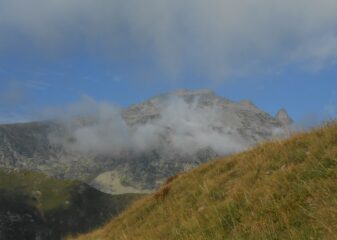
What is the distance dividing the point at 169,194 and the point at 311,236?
12789 millimetres

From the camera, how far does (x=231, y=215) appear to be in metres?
10.9

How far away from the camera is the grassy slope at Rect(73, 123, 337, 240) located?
8.91m

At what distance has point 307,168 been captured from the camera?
37.0 ft

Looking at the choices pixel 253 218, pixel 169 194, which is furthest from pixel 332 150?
pixel 169 194

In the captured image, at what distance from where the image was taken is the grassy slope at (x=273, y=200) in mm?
8914

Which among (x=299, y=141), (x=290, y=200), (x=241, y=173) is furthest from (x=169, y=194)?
(x=290, y=200)

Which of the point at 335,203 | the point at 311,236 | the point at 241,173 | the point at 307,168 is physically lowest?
the point at 311,236

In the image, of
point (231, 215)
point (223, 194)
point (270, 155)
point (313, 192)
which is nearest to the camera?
point (313, 192)

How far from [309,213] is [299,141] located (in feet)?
22.5

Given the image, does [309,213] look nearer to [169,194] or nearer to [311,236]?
[311,236]

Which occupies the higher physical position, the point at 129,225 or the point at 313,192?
the point at 129,225

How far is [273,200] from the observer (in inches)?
399

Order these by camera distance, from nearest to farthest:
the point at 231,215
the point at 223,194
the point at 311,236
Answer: the point at 311,236 < the point at 231,215 < the point at 223,194

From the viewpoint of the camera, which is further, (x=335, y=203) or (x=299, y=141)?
(x=299, y=141)
